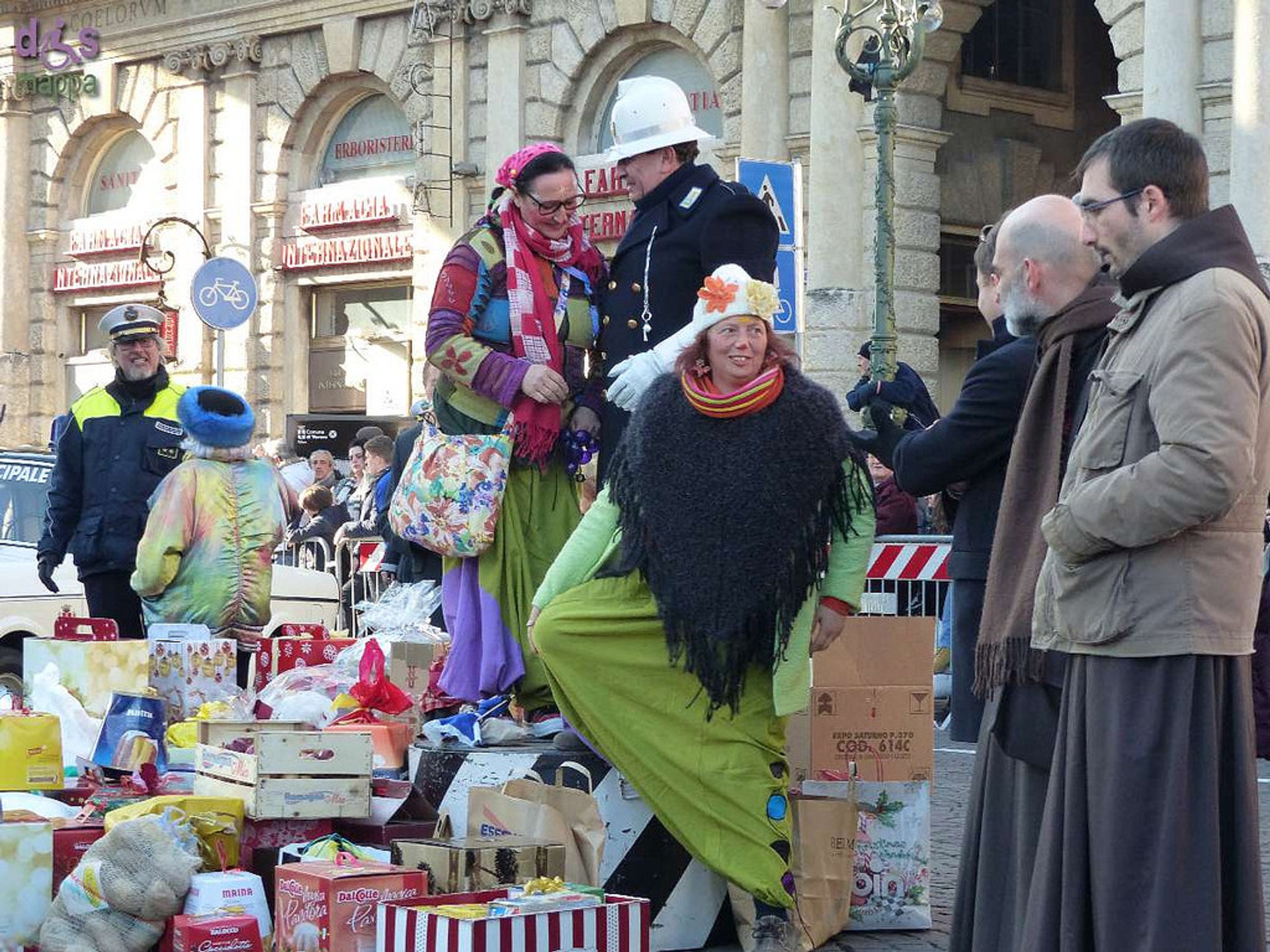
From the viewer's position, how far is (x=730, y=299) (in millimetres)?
6211

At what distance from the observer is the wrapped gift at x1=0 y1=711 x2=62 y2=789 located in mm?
6930

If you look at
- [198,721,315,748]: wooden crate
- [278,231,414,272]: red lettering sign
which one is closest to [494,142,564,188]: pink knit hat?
[198,721,315,748]: wooden crate

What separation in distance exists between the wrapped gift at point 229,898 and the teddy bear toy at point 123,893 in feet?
0.10

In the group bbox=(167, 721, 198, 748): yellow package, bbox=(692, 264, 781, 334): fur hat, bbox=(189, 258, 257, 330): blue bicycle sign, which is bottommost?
bbox=(167, 721, 198, 748): yellow package

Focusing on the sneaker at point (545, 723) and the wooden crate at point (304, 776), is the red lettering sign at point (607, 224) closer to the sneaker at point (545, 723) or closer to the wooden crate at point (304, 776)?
the sneaker at point (545, 723)

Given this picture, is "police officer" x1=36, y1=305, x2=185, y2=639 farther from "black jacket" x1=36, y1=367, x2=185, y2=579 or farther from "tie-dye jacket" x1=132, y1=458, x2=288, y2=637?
"tie-dye jacket" x1=132, y1=458, x2=288, y2=637

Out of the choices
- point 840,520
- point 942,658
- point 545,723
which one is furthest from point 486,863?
point 942,658

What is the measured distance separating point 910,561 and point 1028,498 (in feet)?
28.5

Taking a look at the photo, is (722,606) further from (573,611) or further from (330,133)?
(330,133)

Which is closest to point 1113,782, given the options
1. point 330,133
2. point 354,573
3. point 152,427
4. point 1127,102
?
point 152,427

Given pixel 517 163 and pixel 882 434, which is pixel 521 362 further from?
pixel 882 434

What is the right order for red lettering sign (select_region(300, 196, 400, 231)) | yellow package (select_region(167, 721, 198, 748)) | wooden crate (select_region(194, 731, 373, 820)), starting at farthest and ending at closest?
1. red lettering sign (select_region(300, 196, 400, 231))
2. yellow package (select_region(167, 721, 198, 748))
3. wooden crate (select_region(194, 731, 373, 820))

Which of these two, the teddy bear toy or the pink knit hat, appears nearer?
the teddy bear toy

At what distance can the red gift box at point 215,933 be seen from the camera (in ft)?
19.3
